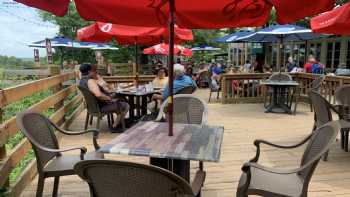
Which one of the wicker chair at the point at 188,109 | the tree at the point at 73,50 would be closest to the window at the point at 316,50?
the tree at the point at 73,50

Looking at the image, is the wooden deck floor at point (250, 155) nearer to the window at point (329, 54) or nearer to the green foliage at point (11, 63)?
the window at point (329, 54)

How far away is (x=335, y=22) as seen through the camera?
425cm

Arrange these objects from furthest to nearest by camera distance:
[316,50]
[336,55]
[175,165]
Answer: [316,50]
[336,55]
[175,165]

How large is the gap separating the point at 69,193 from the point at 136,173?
200 cm

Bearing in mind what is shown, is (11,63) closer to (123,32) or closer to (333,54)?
(123,32)

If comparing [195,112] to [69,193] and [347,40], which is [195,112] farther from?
[347,40]

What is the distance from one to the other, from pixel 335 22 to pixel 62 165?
3539 mm

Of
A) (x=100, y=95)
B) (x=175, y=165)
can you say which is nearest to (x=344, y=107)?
(x=175, y=165)

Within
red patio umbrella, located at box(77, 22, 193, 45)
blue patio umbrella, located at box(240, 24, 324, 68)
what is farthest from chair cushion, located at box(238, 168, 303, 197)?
blue patio umbrella, located at box(240, 24, 324, 68)

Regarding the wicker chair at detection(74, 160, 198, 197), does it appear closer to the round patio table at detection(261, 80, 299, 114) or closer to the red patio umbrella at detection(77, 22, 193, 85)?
the red patio umbrella at detection(77, 22, 193, 85)

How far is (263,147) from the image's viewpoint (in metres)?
5.07

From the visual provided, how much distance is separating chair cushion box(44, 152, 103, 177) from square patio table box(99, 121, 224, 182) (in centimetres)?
38

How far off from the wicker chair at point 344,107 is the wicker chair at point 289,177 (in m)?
2.44

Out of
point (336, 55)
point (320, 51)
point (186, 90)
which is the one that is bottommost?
point (186, 90)
